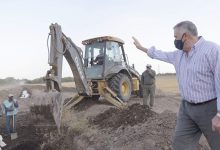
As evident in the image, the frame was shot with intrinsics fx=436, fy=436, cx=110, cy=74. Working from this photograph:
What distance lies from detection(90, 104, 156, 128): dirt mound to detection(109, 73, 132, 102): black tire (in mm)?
3132

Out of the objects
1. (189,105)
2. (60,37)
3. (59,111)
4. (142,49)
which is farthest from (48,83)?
(189,105)

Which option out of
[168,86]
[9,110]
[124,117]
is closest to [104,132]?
[124,117]

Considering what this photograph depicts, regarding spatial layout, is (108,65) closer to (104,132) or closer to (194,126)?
(104,132)

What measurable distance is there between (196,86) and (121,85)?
36.3 feet

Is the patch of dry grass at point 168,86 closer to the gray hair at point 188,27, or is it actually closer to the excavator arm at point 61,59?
the excavator arm at point 61,59

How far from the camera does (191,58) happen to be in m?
4.81

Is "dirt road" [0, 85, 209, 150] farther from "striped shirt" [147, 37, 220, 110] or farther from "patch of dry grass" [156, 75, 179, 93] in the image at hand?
"patch of dry grass" [156, 75, 179, 93]

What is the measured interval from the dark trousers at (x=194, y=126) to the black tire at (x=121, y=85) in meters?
10.6

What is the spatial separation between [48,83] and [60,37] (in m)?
1.84

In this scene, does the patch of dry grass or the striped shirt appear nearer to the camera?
the striped shirt

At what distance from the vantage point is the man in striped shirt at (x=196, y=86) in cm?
467

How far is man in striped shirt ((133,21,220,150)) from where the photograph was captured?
4.67m

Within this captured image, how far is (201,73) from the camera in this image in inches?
185

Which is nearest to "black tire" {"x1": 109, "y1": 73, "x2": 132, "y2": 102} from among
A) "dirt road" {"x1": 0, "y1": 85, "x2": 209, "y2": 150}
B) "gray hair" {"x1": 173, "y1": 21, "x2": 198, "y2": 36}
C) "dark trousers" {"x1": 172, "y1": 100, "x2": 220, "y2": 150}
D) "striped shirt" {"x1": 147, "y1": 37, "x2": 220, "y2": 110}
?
"dirt road" {"x1": 0, "y1": 85, "x2": 209, "y2": 150}
